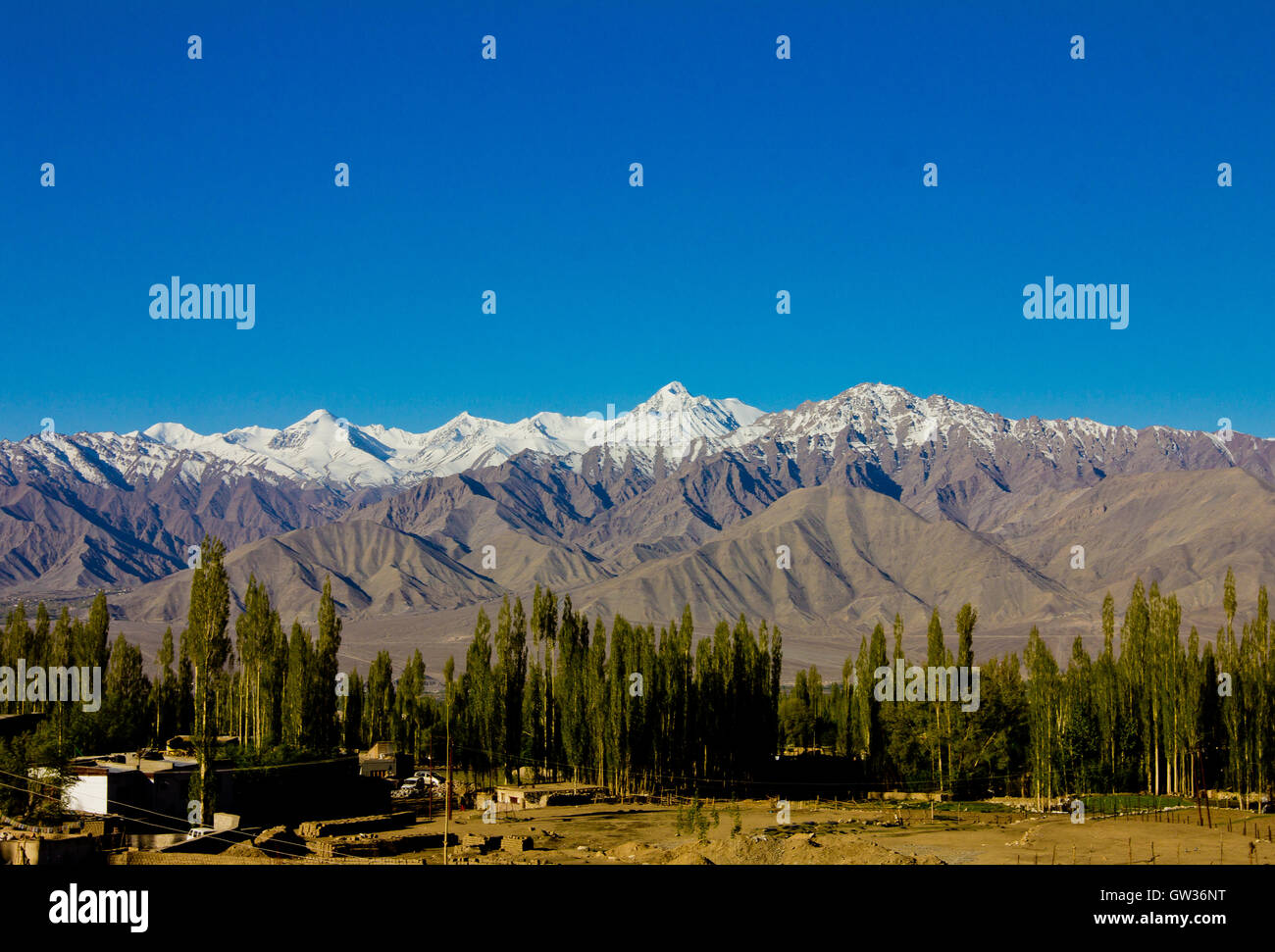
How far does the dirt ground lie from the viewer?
49.3 m

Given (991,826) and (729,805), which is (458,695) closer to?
(729,805)

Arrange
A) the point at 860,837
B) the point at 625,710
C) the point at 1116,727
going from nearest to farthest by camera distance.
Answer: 1. the point at 860,837
2. the point at 1116,727
3. the point at 625,710

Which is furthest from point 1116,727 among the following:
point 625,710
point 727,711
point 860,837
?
point 625,710

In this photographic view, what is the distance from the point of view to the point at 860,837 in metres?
62.4

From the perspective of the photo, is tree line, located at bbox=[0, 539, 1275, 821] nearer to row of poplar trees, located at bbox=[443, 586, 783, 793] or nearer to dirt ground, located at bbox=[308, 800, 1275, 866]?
row of poplar trees, located at bbox=[443, 586, 783, 793]

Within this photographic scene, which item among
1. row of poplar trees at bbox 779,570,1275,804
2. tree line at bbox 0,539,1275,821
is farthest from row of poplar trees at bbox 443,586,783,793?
row of poplar trees at bbox 779,570,1275,804

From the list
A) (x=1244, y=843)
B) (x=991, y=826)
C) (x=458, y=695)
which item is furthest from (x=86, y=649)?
(x=1244, y=843)

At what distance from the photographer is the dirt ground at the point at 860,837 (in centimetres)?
4934

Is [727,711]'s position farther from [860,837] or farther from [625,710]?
[860,837]

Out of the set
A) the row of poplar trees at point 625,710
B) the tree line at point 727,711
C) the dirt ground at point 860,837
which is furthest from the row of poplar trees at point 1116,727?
the row of poplar trees at point 625,710
